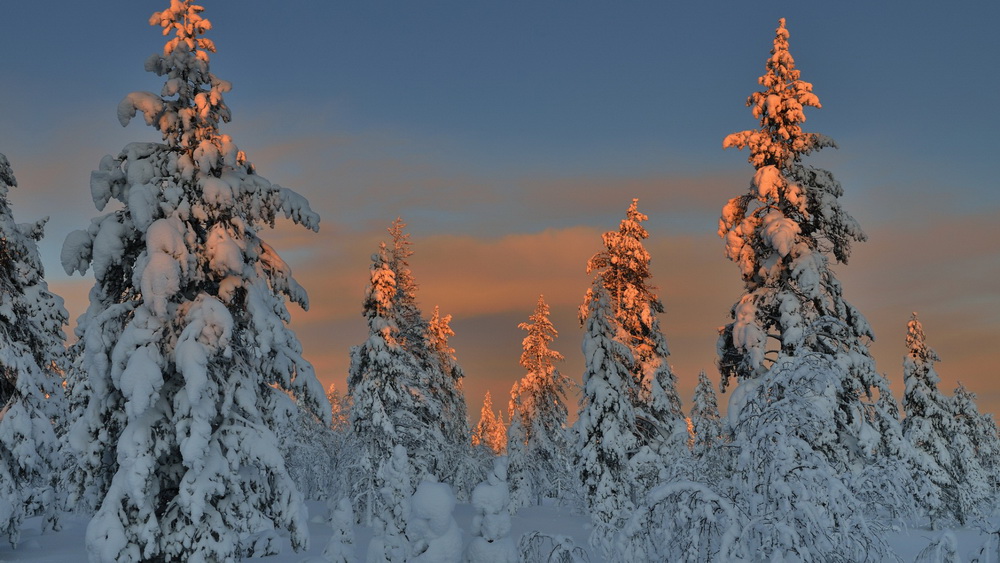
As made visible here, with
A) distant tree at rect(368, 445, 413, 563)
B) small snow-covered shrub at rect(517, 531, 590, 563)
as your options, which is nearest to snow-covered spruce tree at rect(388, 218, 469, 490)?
distant tree at rect(368, 445, 413, 563)

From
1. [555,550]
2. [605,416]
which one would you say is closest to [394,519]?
[555,550]

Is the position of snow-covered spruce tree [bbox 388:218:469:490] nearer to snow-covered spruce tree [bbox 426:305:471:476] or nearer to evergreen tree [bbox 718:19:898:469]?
snow-covered spruce tree [bbox 426:305:471:476]

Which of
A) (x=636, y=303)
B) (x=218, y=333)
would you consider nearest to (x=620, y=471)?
(x=636, y=303)

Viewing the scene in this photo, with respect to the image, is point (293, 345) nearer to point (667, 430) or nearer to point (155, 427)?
point (155, 427)

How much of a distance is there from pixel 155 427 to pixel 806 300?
15404 mm

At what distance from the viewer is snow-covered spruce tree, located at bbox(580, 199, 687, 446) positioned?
2897cm

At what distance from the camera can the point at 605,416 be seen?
27672 mm

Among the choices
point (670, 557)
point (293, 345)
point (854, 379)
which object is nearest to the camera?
point (670, 557)

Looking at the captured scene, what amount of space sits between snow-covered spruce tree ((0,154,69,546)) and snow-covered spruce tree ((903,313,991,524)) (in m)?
37.6

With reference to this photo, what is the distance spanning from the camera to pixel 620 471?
92.3 ft

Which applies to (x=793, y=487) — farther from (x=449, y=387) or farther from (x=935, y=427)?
(x=935, y=427)

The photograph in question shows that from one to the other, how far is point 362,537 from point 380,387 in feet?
20.0

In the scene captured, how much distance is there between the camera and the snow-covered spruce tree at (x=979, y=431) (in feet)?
139

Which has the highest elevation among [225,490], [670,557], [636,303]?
[636,303]
